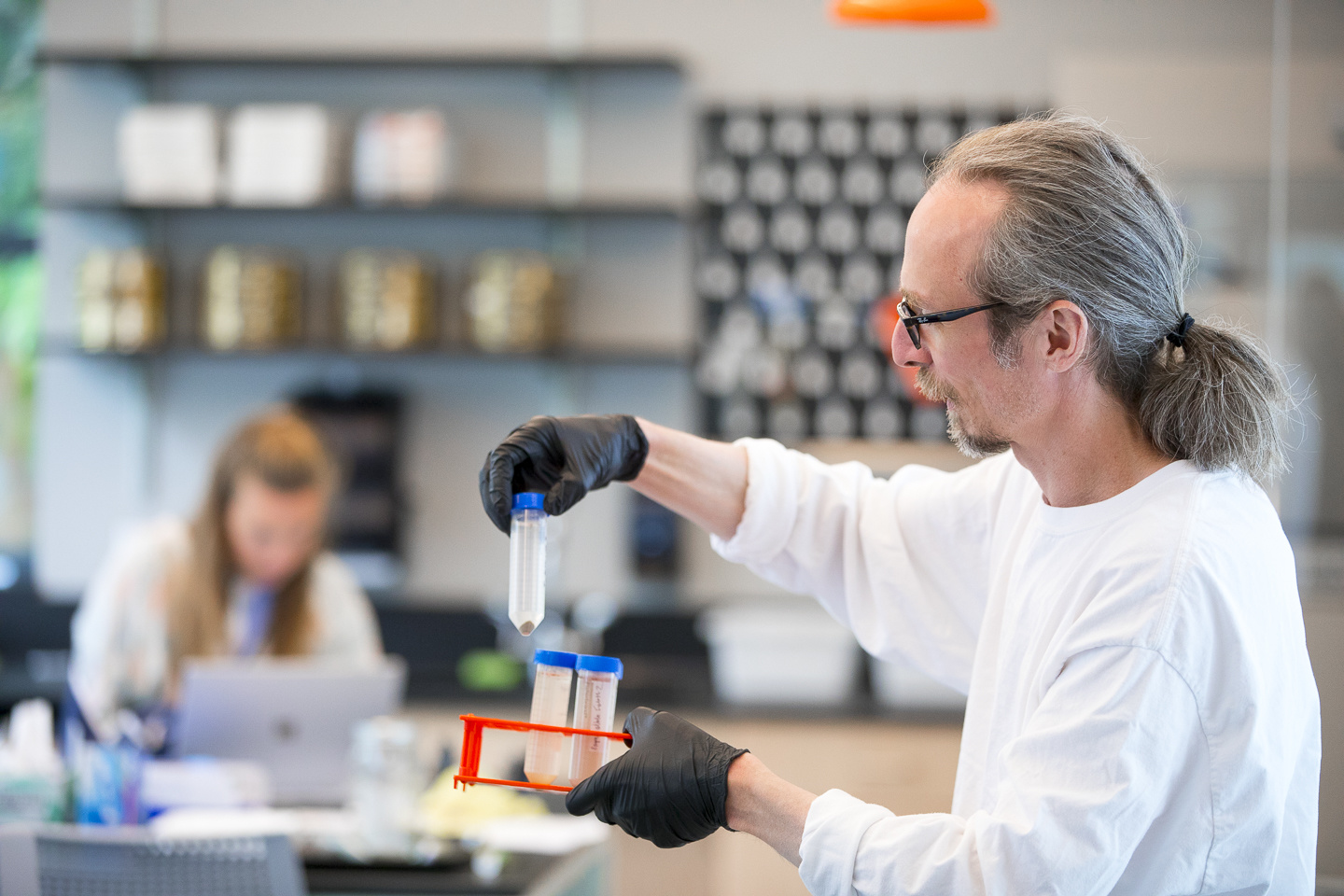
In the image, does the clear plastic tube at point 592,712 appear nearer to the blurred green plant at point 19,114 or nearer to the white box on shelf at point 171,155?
the white box on shelf at point 171,155

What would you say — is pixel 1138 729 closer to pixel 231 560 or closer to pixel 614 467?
pixel 614 467

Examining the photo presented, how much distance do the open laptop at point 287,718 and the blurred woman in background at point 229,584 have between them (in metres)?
0.43

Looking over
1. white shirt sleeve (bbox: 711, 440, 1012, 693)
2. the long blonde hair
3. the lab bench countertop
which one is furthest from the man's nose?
the long blonde hair

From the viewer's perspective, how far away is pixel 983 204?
3.92 ft

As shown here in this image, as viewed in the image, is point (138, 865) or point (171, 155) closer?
point (138, 865)

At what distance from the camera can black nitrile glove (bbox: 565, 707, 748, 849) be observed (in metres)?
1.16

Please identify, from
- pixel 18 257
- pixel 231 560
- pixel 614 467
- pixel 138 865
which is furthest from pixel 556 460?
pixel 18 257

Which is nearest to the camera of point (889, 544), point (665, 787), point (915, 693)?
point (665, 787)

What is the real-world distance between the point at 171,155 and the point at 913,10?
97.3 inches

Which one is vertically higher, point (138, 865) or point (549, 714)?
point (549, 714)

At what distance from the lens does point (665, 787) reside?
1.16 meters

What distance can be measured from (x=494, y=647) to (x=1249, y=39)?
3027 millimetres

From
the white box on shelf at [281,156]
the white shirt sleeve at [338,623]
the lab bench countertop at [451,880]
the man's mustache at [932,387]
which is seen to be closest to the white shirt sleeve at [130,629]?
the white shirt sleeve at [338,623]

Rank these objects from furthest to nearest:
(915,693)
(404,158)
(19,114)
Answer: (19,114) → (404,158) → (915,693)
